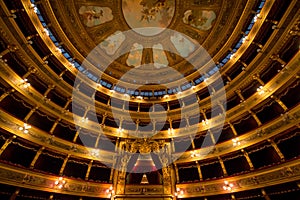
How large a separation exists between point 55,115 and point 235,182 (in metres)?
16.4

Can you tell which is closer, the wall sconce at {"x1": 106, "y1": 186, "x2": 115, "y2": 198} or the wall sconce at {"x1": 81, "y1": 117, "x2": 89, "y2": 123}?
the wall sconce at {"x1": 106, "y1": 186, "x2": 115, "y2": 198}

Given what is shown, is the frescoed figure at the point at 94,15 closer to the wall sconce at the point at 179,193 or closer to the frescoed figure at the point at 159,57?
the frescoed figure at the point at 159,57

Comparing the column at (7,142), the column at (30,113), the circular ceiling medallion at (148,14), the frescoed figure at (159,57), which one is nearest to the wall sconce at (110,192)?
the column at (7,142)

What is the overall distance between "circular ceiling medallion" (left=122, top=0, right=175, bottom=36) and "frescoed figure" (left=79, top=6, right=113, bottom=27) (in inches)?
80.4

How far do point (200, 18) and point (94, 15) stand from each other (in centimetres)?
1268

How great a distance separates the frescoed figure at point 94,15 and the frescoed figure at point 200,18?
371 inches

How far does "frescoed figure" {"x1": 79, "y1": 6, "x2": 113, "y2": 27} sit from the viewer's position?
776 inches

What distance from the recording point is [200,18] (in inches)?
814

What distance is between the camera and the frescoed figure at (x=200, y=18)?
20.1 metres

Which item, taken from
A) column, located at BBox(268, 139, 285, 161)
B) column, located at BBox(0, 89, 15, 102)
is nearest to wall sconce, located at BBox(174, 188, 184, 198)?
column, located at BBox(268, 139, 285, 161)

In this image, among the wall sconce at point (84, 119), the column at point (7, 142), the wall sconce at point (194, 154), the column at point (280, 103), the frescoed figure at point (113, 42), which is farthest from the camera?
the frescoed figure at point (113, 42)

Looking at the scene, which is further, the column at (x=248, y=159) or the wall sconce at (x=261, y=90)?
the wall sconce at (x=261, y=90)

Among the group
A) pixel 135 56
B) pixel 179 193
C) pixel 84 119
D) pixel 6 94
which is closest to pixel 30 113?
pixel 6 94

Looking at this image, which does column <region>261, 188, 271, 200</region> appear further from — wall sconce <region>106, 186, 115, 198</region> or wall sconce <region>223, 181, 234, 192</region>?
wall sconce <region>106, 186, 115, 198</region>
